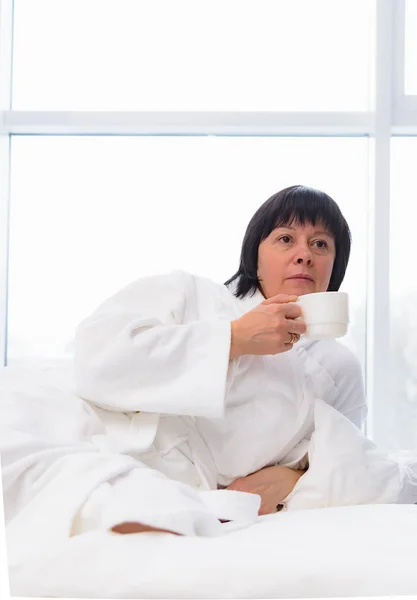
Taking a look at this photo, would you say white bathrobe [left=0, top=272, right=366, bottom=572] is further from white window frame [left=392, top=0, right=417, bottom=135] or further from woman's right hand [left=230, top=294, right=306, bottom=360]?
white window frame [left=392, top=0, right=417, bottom=135]

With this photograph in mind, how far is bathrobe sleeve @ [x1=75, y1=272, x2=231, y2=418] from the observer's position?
3.43 feet

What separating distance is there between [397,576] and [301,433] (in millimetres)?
467

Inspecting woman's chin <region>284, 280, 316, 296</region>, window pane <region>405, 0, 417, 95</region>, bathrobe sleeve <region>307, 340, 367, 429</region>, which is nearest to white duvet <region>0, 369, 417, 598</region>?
Answer: bathrobe sleeve <region>307, 340, 367, 429</region>

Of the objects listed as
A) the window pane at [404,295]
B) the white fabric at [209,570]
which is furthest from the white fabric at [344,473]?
the window pane at [404,295]

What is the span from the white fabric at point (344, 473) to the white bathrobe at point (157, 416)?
4 cm

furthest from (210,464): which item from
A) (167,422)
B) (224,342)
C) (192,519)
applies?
(192,519)

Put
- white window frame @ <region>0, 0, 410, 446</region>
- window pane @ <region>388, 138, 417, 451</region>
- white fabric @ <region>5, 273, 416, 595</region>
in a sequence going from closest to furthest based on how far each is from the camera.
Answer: white fabric @ <region>5, 273, 416, 595</region> < white window frame @ <region>0, 0, 410, 446</region> < window pane @ <region>388, 138, 417, 451</region>

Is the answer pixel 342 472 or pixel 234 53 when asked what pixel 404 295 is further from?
pixel 342 472

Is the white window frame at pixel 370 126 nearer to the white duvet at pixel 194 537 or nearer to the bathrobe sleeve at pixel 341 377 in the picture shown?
the bathrobe sleeve at pixel 341 377

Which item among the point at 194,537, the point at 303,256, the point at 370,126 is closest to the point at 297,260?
the point at 303,256

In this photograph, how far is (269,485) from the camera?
113 cm

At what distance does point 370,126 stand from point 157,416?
1.16 m

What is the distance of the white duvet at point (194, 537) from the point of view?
0.71 meters

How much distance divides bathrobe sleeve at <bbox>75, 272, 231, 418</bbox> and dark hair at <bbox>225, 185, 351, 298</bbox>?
0.86 feet
